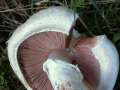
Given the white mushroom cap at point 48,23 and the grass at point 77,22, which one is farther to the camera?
the grass at point 77,22

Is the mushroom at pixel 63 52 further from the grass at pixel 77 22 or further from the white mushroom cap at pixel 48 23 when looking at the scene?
the grass at pixel 77 22

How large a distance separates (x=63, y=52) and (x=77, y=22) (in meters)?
0.26

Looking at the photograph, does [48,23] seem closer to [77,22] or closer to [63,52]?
[63,52]

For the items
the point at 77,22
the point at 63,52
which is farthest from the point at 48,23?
the point at 77,22

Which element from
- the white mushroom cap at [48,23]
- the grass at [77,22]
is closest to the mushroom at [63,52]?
the white mushroom cap at [48,23]

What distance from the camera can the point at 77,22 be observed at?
6.63ft

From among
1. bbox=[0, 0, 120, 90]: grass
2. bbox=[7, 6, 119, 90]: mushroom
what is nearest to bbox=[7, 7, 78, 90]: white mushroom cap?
bbox=[7, 6, 119, 90]: mushroom

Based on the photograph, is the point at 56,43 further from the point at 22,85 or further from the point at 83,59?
the point at 22,85

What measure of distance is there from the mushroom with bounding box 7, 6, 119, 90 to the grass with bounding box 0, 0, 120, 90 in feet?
0.64

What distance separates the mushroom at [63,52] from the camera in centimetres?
172

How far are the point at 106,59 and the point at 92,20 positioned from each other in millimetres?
350

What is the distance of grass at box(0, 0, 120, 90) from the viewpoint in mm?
2016

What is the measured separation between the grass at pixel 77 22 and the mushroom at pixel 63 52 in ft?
0.64

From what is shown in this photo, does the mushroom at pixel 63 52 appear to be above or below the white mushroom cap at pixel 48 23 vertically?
below
